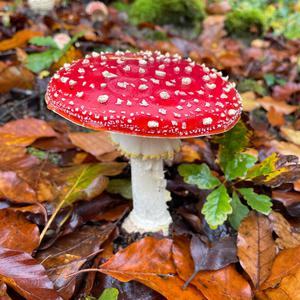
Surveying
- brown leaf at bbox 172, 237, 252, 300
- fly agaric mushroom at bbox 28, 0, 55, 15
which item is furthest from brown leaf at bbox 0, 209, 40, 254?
fly agaric mushroom at bbox 28, 0, 55, 15

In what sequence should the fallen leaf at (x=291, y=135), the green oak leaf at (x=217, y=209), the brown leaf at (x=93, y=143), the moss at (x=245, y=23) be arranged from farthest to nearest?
the moss at (x=245, y=23) < the fallen leaf at (x=291, y=135) < the brown leaf at (x=93, y=143) < the green oak leaf at (x=217, y=209)

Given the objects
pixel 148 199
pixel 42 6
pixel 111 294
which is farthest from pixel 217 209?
pixel 42 6

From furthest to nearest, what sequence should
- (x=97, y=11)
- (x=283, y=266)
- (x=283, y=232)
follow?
(x=97, y=11), (x=283, y=232), (x=283, y=266)

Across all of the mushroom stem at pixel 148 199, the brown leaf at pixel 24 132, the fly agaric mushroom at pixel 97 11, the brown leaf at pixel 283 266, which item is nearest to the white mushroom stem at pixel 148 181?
the mushroom stem at pixel 148 199

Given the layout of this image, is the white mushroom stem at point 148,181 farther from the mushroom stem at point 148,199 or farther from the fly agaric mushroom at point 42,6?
the fly agaric mushroom at point 42,6

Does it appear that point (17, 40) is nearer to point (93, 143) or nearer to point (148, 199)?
point (93, 143)

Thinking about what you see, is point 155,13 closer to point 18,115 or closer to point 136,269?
point 18,115
